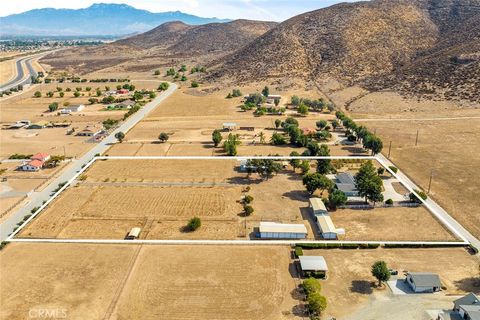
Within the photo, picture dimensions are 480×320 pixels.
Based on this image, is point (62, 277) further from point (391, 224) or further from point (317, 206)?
point (391, 224)

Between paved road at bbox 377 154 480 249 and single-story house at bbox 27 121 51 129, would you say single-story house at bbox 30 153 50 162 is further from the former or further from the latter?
paved road at bbox 377 154 480 249

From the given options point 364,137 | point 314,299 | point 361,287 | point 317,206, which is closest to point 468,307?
point 361,287

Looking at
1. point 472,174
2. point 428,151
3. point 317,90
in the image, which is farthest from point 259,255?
point 317,90

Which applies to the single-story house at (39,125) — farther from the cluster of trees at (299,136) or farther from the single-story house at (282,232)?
the single-story house at (282,232)

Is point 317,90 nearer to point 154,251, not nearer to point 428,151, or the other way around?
point 428,151

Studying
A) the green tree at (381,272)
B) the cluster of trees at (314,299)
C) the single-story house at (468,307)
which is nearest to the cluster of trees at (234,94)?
the green tree at (381,272)

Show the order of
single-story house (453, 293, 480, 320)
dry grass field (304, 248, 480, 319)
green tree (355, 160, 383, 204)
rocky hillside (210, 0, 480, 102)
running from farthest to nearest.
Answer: rocky hillside (210, 0, 480, 102) → green tree (355, 160, 383, 204) → dry grass field (304, 248, 480, 319) → single-story house (453, 293, 480, 320)

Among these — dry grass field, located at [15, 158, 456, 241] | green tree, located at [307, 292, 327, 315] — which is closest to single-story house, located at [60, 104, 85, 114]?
dry grass field, located at [15, 158, 456, 241]
